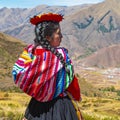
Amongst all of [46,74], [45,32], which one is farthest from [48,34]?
[46,74]

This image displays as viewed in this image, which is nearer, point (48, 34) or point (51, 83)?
point (51, 83)

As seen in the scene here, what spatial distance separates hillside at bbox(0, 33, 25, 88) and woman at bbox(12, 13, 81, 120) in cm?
5888

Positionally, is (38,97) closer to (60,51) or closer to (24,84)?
(24,84)

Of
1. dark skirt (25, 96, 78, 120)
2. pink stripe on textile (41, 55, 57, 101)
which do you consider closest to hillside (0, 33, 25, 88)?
dark skirt (25, 96, 78, 120)

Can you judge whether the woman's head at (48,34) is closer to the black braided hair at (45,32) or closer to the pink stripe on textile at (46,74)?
the black braided hair at (45,32)

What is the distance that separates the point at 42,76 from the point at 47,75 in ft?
0.26

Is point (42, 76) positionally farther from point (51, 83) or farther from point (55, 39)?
point (55, 39)

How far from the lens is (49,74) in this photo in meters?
5.64

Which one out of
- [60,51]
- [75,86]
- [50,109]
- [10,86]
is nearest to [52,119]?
[50,109]

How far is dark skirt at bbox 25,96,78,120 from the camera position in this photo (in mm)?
5715

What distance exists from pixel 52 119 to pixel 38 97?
16.5 inches

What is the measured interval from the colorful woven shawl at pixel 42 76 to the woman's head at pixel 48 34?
21cm

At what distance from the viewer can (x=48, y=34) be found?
19.3 feet

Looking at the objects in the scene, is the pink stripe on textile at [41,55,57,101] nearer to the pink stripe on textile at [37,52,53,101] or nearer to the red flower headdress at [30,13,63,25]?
the pink stripe on textile at [37,52,53,101]
